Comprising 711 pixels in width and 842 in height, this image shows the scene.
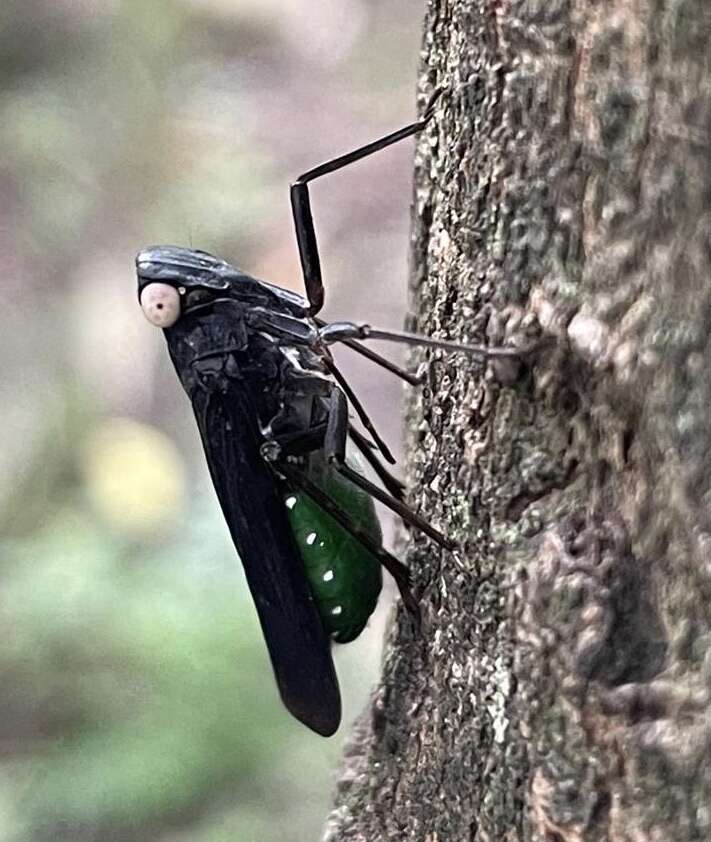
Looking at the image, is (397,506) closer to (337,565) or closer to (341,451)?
(341,451)

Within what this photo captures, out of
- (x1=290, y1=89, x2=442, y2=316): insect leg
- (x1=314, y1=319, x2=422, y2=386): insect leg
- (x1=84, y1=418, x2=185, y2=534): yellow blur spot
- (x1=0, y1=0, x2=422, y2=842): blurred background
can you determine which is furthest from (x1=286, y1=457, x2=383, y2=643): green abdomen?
(x1=84, y1=418, x2=185, y2=534): yellow blur spot

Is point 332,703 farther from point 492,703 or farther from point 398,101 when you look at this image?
point 398,101

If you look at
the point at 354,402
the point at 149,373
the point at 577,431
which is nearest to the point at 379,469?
the point at 354,402

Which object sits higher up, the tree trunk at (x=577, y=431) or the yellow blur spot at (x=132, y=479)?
the yellow blur spot at (x=132, y=479)

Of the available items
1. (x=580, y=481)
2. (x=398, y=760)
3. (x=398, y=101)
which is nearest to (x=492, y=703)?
(x=580, y=481)

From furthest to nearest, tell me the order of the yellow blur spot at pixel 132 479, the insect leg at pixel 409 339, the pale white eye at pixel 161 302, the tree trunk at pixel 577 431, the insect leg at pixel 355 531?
the yellow blur spot at pixel 132 479 < the pale white eye at pixel 161 302 < the insect leg at pixel 355 531 < the insect leg at pixel 409 339 < the tree trunk at pixel 577 431

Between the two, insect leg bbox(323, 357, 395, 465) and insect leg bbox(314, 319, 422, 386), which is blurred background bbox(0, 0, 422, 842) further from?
insect leg bbox(314, 319, 422, 386)

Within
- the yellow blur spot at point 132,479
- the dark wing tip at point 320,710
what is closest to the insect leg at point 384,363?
the dark wing tip at point 320,710

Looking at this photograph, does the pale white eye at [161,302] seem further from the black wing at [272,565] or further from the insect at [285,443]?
the black wing at [272,565]
